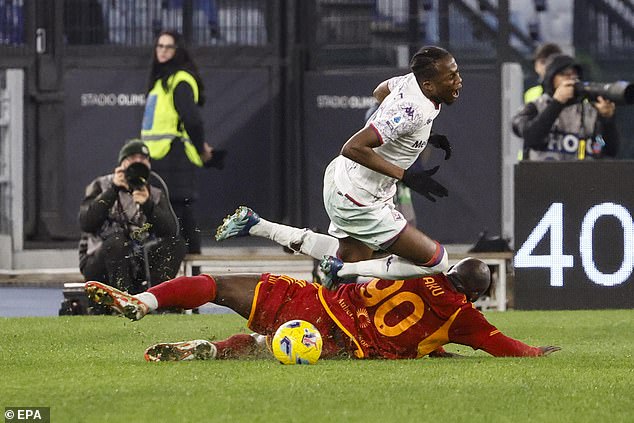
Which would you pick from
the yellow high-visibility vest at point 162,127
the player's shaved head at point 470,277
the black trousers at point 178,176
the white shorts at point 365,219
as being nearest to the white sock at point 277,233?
the white shorts at point 365,219

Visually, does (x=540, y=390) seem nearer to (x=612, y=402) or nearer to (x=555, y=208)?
(x=612, y=402)

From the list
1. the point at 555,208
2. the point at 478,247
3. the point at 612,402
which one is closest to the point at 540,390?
the point at 612,402

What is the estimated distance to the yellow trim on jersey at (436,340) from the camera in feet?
30.0

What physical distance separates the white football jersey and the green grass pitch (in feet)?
3.85

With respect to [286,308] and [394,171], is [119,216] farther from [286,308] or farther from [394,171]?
[286,308]

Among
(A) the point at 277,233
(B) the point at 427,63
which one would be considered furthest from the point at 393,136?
(A) the point at 277,233

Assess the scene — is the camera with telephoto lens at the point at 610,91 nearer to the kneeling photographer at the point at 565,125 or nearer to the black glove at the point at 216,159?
the kneeling photographer at the point at 565,125

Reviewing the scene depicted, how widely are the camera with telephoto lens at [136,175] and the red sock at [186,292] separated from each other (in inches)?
176

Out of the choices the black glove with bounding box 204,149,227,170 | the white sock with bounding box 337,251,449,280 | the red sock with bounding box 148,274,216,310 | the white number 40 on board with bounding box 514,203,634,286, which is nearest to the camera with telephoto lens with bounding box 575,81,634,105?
the white number 40 on board with bounding box 514,203,634,286

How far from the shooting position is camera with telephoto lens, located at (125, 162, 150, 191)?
13602mm

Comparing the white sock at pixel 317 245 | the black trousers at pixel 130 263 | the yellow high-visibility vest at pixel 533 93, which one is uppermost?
the yellow high-visibility vest at pixel 533 93

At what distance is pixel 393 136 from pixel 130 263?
4282mm

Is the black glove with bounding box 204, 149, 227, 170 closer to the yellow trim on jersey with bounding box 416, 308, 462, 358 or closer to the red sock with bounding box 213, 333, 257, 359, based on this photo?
the red sock with bounding box 213, 333, 257, 359

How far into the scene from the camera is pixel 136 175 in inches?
537
